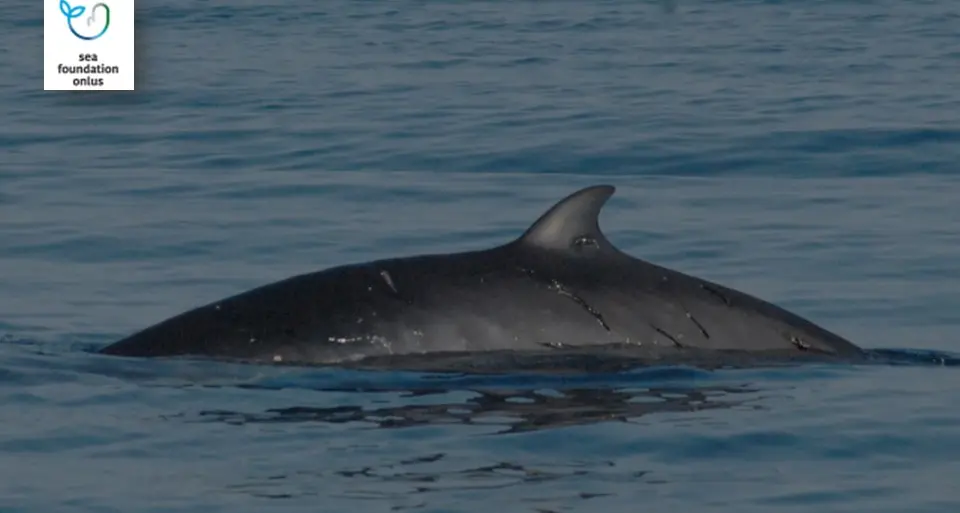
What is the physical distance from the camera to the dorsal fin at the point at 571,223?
9688mm

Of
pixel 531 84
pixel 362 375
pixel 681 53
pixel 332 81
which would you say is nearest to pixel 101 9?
pixel 332 81

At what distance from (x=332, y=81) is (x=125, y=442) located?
18.4 m

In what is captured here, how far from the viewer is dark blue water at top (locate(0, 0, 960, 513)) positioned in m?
8.45

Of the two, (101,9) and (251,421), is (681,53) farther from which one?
(251,421)

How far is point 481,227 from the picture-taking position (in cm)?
1616

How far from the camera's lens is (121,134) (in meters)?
22.7

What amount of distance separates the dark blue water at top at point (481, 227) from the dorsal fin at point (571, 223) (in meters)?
0.64

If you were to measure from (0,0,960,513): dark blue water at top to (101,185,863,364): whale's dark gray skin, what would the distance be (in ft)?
0.51
